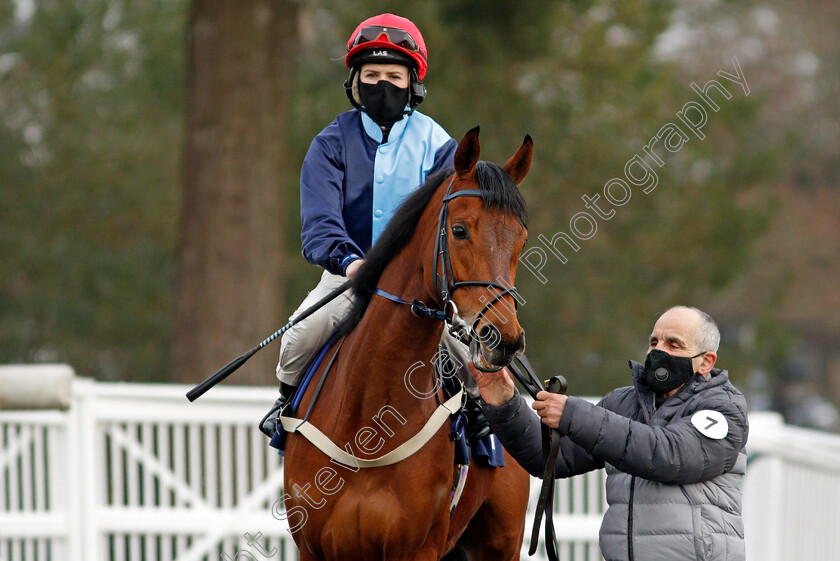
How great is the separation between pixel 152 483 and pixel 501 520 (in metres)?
3.16

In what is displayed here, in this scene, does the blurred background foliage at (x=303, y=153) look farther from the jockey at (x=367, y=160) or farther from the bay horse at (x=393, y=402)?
the bay horse at (x=393, y=402)

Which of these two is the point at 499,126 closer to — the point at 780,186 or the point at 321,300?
the point at 321,300

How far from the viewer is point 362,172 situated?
11.8 feet

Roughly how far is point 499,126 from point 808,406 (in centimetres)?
1262

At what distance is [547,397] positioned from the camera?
10.3ft

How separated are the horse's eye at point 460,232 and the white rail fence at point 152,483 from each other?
143 inches

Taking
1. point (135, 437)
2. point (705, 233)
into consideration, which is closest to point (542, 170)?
point (705, 233)

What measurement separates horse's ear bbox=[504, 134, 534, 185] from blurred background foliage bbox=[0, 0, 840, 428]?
255 inches

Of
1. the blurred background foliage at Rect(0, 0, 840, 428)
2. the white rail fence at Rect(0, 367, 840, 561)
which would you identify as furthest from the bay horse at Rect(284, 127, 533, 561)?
the blurred background foliage at Rect(0, 0, 840, 428)

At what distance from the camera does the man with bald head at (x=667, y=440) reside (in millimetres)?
3000

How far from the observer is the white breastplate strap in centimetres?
321

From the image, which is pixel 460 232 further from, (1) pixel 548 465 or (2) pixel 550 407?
(1) pixel 548 465

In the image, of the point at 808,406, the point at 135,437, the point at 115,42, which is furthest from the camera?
the point at 808,406

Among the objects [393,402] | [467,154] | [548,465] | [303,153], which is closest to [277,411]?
[393,402]
